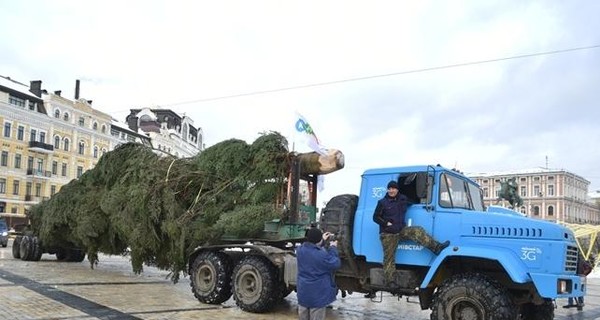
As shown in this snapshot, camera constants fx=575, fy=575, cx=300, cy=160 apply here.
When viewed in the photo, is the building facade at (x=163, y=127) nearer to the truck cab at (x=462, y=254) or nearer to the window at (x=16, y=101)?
the window at (x=16, y=101)

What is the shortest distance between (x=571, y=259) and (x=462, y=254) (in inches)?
58.9

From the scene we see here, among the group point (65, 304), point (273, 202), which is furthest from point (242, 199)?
point (65, 304)

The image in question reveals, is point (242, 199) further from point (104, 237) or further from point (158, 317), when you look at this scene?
point (104, 237)

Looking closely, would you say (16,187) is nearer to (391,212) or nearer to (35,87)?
(35,87)

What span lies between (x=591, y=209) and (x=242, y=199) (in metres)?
143

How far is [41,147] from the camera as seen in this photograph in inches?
2709

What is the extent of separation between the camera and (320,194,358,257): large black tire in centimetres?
946

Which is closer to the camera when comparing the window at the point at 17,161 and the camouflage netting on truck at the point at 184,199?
the camouflage netting on truck at the point at 184,199

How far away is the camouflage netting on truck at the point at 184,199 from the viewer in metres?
11.6

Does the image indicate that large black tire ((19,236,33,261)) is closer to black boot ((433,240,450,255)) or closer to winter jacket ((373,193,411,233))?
winter jacket ((373,193,411,233))

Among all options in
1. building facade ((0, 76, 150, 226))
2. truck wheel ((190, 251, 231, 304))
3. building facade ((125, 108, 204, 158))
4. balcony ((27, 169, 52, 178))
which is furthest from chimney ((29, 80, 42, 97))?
truck wheel ((190, 251, 231, 304))

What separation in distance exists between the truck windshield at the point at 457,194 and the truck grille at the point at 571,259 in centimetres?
155

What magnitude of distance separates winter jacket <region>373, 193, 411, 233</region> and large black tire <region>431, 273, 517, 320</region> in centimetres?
111

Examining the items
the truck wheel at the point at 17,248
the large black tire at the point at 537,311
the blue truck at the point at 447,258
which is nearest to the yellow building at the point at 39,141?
the truck wheel at the point at 17,248
